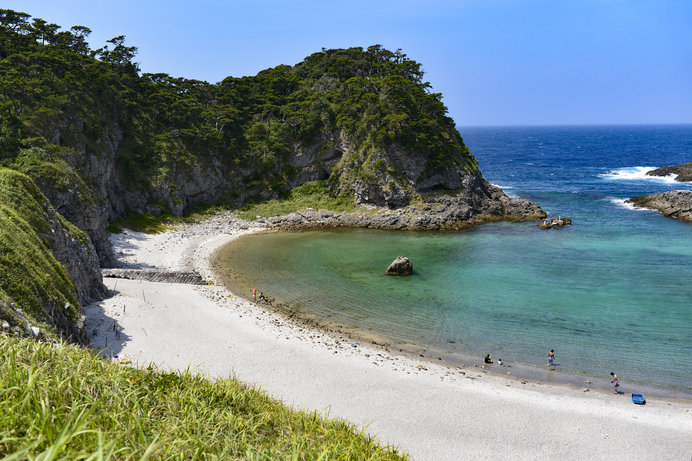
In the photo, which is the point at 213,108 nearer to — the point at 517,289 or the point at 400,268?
the point at 400,268

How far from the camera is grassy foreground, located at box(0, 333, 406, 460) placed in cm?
541

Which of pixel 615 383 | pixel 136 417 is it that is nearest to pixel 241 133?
pixel 615 383

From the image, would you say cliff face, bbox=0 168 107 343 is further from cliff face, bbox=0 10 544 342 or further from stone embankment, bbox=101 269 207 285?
cliff face, bbox=0 10 544 342

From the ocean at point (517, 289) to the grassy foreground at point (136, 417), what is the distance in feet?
56.2

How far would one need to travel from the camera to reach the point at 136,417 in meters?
6.97

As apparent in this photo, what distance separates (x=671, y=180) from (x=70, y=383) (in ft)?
360

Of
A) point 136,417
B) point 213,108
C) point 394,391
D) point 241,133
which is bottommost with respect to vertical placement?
point 394,391

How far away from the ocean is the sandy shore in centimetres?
249

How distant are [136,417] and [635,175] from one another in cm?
11530

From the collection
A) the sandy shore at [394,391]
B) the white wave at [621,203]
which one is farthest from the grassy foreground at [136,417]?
the white wave at [621,203]

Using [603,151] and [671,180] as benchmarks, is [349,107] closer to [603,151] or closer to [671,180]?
[671,180]

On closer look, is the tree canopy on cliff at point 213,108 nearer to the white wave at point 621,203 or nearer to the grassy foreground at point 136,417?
the white wave at point 621,203

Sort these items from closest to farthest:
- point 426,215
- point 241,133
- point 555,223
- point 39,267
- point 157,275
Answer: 1. point 39,267
2. point 157,275
3. point 555,223
4. point 426,215
5. point 241,133

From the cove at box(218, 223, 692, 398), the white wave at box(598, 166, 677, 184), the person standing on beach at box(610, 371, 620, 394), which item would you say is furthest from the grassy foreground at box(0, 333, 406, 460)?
the white wave at box(598, 166, 677, 184)
